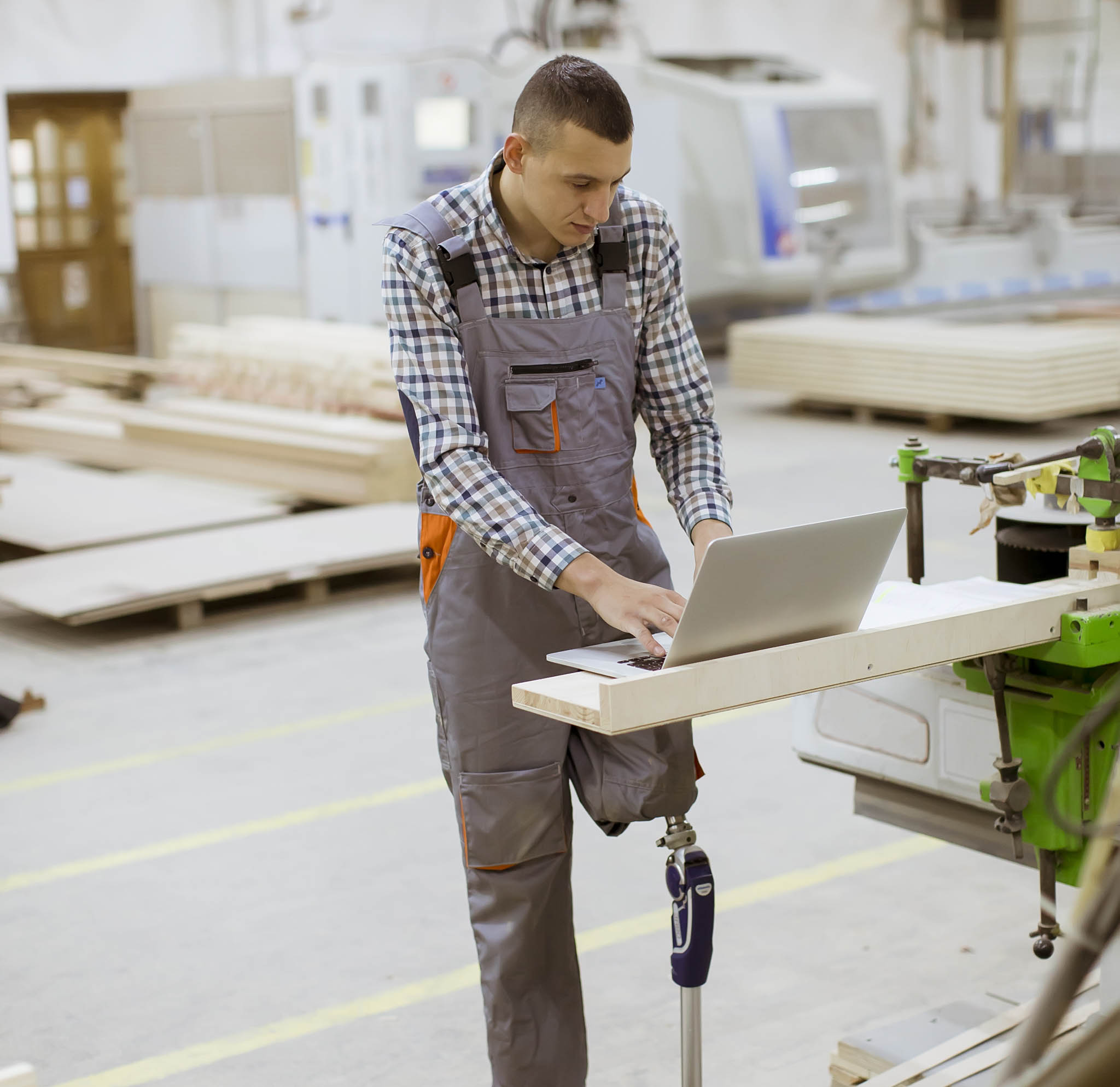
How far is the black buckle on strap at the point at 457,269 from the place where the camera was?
2.31 meters

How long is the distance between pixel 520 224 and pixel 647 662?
2.40ft

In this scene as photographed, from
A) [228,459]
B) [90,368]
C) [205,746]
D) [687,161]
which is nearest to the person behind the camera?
[205,746]

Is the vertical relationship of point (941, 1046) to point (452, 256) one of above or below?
below

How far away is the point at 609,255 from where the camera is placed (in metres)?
2.43

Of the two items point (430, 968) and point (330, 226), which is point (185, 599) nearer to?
point (430, 968)

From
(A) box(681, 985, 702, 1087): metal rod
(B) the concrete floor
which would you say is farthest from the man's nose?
(B) the concrete floor

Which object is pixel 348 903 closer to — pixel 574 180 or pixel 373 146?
pixel 574 180

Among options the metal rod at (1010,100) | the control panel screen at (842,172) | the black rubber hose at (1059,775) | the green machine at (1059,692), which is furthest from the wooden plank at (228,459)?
the metal rod at (1010,100)

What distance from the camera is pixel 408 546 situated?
22.7ft

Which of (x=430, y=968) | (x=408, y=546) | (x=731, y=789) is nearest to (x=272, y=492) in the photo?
(x=408, y=546)

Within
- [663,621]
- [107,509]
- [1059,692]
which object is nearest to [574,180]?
[663,621]

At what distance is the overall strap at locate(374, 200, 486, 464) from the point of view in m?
2.31

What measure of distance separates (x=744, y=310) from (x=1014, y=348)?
467 centimetres

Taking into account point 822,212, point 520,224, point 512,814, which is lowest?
point 512,814
